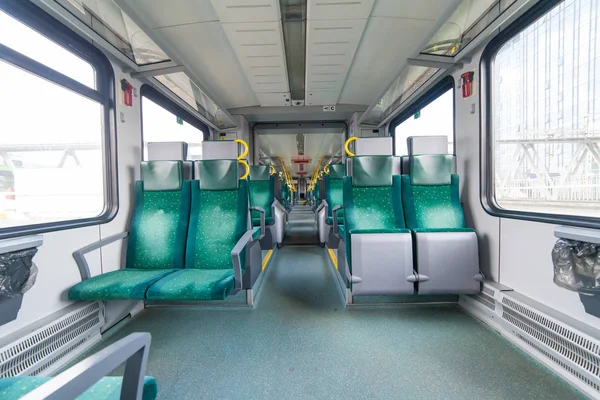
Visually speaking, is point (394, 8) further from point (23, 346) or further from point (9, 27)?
point (23, 346)

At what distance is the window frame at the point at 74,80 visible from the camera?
175 centimetres

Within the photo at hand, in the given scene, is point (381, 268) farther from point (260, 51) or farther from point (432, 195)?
point (260, 51)

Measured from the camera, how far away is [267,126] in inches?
247

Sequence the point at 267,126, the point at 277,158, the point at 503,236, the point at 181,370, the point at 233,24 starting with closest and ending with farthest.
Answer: the point at 181,370, the point at 503,236, the point at 233,24, the point at 267,126, the point at 277,158

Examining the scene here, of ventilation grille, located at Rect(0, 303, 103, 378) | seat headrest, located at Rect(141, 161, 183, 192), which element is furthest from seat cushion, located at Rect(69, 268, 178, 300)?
seat headrest, located at Rect(141, 161, 183, 192)

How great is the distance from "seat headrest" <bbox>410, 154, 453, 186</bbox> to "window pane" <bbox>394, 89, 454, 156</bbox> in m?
0.30

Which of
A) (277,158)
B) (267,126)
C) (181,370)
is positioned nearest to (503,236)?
(181,370)

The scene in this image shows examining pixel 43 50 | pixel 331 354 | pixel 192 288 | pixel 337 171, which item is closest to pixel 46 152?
pixel 43 50

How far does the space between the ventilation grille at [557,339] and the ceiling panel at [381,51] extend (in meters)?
2.51

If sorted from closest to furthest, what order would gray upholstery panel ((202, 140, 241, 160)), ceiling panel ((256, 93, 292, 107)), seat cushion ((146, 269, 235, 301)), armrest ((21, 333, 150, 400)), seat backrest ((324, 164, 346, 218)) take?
armrest ((21, 333, 150, 400)) → seat cushion ((146, 269, 235, 301)) → gray upholstery panel ((202, 140, 241, 160)) → ceiling panel ((256, 93, 292, 107)) → seat backrest ((324, 164, 346, 218))

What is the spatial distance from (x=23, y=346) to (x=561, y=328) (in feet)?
11.1

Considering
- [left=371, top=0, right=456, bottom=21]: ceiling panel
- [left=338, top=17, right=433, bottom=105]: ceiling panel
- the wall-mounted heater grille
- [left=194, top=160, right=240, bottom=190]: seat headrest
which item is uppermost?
[left=338, top=17, right=433, bottom=105]: ceiling panel

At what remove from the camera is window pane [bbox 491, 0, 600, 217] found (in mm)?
1701

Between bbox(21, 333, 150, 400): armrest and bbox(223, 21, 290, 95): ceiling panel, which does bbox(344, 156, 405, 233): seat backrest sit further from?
bbox(21, 333, 150, 400): armrest
